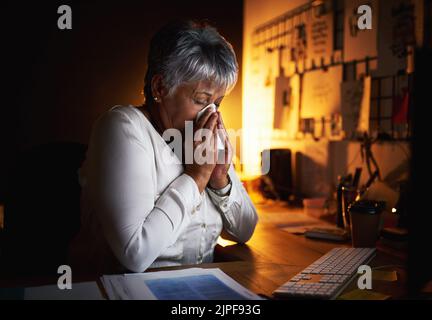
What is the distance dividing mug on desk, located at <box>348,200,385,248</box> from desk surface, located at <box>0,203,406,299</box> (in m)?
0.05

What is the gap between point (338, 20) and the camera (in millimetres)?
2104

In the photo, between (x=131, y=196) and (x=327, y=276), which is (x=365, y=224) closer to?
(x=327, y=276)

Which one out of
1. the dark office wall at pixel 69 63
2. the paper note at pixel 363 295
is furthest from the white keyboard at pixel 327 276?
the dark office wall at pixel 69 63

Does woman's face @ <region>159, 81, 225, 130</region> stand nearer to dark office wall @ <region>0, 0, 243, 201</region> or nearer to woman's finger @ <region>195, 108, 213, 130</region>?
woman's finger @ <region>195, 108, 213, 130</region>

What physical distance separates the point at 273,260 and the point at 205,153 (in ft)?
1.12

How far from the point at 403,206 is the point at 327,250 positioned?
39 centimetres

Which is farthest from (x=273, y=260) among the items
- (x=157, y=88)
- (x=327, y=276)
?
(x=157, y=88)

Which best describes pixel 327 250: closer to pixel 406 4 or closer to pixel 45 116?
pixel 406 4

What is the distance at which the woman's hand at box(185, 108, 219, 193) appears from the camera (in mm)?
1176

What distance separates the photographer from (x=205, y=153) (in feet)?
4.00

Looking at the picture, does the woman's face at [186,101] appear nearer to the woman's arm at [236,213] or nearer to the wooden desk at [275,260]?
the woman's arm at [236,213]

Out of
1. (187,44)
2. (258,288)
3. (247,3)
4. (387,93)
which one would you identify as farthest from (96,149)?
(247,3)

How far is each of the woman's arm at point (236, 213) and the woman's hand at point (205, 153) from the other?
148 millimetres

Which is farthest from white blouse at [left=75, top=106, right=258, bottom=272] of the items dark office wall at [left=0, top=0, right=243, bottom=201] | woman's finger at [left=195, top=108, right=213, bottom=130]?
dark office wall at [left=0, top=0, right=243, bottom=201]
